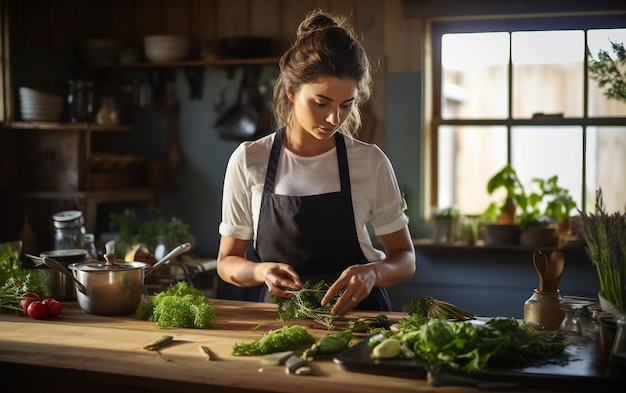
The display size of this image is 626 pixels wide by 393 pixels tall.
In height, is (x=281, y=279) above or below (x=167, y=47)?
below

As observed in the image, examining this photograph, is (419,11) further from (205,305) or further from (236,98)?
(205,305)

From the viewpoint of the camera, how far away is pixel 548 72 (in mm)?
5004

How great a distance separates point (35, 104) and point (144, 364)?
3207 mm

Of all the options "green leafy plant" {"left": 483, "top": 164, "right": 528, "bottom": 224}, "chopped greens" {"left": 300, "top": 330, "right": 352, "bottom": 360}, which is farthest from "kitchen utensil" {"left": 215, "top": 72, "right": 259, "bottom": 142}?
"chopped greens" {"left": 300, "top": 330, "right": 352, "bottom": 360}

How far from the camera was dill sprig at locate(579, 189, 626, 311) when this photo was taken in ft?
6.76

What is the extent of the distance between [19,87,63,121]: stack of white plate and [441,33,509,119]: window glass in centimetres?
238

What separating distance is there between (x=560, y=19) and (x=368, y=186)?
2542mm

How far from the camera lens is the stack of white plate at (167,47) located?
17.8 feet

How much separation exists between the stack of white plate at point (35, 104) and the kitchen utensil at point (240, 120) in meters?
1.07

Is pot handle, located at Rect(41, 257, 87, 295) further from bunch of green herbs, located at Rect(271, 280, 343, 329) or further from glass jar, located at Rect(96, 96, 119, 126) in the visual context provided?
glass jar, located at Rect(96, 96, 119, 126)

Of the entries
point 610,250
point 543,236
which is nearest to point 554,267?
point 610,250

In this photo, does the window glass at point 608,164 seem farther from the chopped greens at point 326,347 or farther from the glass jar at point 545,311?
the chopped greens at point 326,347

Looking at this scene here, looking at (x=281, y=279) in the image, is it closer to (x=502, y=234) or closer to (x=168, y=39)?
(x=502, y=234)

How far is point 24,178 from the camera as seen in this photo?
5.12 meters
